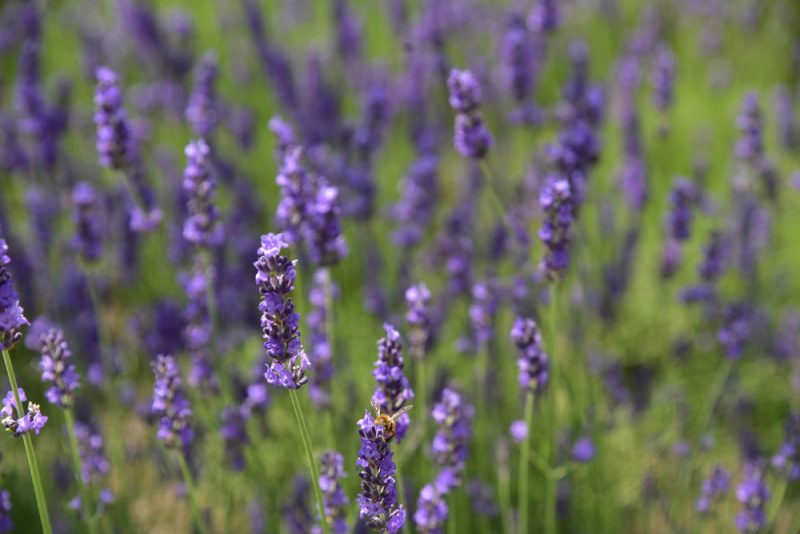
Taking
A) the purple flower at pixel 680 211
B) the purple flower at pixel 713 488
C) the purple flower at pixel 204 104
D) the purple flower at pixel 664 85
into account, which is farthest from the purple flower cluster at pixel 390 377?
the purple flower at pixel 664 85

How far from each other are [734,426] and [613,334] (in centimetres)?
90

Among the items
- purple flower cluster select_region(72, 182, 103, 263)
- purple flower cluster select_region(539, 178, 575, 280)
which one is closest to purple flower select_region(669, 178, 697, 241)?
purple flower cluster select_region(539, 178, 575, 280)

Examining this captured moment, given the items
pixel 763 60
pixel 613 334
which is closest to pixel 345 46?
pixel 613 334

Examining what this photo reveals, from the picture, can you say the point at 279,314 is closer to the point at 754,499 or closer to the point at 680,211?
the point at 754,499

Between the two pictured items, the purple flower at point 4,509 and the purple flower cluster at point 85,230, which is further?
the purple flower cluster at point 85,230

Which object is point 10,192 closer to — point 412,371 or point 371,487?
point 412,371

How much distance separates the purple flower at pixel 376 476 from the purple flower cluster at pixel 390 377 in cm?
22

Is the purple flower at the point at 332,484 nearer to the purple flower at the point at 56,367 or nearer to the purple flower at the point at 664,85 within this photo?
the purple flower at the point at 56,367

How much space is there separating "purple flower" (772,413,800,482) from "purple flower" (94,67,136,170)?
220 cm

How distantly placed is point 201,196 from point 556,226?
1046 mm

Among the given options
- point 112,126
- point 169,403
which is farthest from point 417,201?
point 169,403

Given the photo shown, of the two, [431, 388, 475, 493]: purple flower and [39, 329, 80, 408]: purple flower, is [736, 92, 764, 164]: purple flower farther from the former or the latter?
[39, 329, 80, 408]: purple flower

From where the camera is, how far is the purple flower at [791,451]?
98.5 inches

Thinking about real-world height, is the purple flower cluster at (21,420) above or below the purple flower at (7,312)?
below
